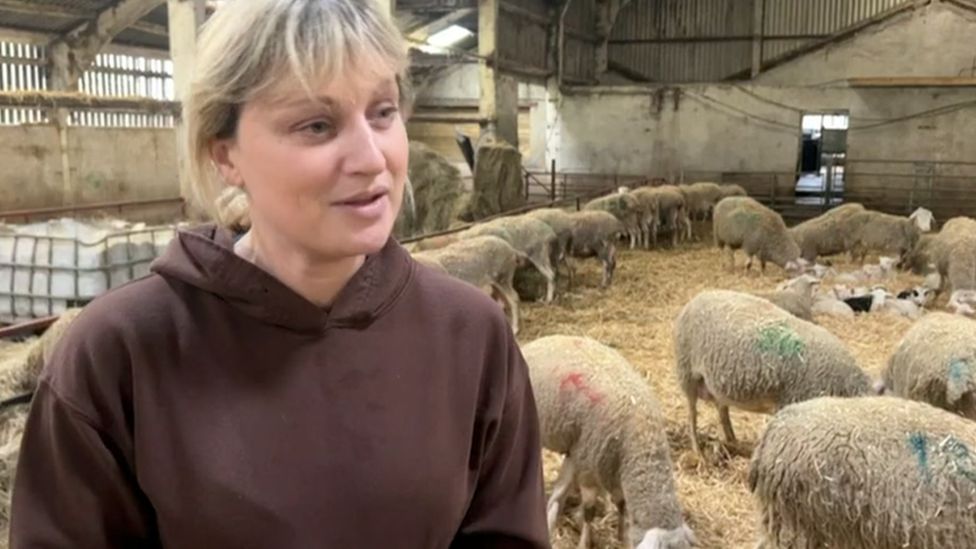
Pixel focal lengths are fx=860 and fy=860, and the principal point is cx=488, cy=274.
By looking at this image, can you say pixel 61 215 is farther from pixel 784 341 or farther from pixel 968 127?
pixel 968 127

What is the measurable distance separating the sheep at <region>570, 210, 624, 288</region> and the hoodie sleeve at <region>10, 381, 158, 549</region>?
10914 millimetres

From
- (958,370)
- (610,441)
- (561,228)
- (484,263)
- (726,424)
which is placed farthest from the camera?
(561,228)

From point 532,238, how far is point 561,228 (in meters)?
1.14

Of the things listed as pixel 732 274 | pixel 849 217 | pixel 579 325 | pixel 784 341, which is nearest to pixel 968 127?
pixel 849 217

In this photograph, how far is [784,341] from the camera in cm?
506

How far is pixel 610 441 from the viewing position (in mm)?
4254

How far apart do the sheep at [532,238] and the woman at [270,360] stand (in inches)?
354

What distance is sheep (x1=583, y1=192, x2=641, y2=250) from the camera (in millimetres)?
14820

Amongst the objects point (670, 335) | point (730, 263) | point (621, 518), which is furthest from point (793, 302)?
point (730, 263)

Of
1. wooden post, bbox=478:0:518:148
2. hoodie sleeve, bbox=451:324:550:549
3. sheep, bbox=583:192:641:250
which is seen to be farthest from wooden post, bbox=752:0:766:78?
hoodie sleeve, bbox=451:324:550:549

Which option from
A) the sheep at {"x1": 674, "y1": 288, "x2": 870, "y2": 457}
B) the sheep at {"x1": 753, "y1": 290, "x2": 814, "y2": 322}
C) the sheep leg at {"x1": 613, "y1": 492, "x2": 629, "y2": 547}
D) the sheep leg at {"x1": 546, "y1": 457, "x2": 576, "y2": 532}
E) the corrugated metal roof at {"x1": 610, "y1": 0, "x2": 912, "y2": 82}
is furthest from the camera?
the corrugated metal roof at {"x1": 610, "y1": 0, "x2": 912, "y2": 82}

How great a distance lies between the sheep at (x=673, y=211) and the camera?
16.1 m

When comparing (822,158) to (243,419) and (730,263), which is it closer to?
(730,263)

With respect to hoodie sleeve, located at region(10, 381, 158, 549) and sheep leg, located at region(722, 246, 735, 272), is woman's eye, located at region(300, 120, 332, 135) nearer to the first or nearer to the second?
hoodie sleeve, located at region(10, 381, 158, 549)
